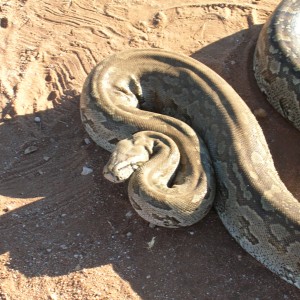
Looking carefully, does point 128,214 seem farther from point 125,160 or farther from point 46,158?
point 46,158

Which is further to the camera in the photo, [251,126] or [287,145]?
[287,145]

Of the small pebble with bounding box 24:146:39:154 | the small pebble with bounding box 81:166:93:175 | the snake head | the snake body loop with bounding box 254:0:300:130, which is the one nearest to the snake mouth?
the snake head

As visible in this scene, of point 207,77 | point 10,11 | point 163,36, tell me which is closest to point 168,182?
point 207,77

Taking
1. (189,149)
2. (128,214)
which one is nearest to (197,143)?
(189,149)

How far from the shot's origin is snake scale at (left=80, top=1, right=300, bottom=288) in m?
7.68

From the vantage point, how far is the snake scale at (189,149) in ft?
25.2

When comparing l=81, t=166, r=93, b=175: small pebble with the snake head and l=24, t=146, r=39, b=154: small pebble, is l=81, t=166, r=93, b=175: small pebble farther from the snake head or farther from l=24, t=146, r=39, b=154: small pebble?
l=24, t=146, r=39, b=154: small pebble

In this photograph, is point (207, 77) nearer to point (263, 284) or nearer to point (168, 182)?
point (168, 182)

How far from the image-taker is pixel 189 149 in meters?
8.59

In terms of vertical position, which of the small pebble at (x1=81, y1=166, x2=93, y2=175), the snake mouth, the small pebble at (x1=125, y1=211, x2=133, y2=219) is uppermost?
the snake mouth

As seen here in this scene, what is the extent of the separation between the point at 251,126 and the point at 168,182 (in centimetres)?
163

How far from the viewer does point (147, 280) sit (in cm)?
764

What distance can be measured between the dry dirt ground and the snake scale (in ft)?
1.25

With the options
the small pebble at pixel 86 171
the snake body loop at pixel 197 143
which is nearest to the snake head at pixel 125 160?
the snake body loop at pixel 197 143
